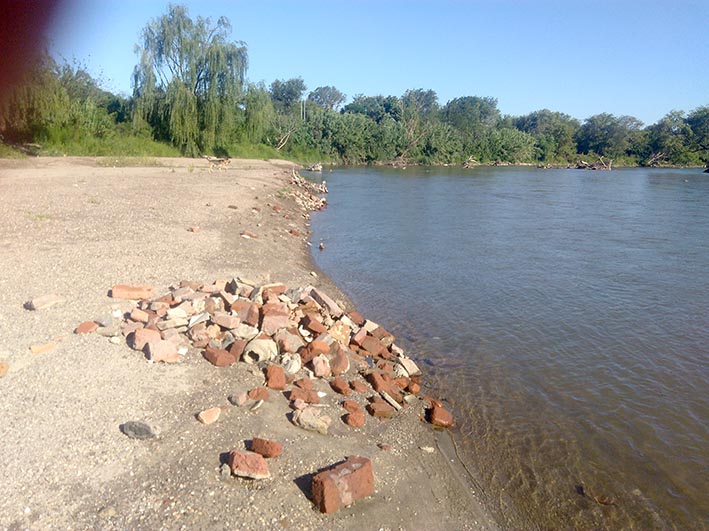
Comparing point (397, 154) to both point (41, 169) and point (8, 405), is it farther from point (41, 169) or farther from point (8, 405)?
point (8, 405)

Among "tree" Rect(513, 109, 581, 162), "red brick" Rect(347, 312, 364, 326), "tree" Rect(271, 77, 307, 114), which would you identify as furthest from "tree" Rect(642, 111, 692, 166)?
"red brick" Rect(347, 312, 364, 326)

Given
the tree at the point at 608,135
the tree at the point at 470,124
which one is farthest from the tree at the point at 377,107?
the tree at the point at 608,135

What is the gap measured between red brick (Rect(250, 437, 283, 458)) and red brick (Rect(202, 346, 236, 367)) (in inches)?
56.8

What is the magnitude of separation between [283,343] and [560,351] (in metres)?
4.16

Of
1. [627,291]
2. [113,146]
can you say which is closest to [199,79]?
[113,146]

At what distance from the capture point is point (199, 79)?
3647 cm

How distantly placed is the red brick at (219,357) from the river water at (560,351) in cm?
255

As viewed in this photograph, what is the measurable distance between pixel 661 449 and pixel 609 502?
1.19m

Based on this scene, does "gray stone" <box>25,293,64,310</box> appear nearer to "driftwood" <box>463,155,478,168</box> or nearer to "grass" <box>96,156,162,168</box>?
"grass" <box>96,156,162,168</box>

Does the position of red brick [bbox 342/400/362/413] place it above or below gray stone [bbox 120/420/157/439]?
below

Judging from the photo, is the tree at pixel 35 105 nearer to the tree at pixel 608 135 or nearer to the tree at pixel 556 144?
the tree at pixel 556 144

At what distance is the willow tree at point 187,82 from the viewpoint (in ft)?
116

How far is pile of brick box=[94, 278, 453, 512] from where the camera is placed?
17.5ft

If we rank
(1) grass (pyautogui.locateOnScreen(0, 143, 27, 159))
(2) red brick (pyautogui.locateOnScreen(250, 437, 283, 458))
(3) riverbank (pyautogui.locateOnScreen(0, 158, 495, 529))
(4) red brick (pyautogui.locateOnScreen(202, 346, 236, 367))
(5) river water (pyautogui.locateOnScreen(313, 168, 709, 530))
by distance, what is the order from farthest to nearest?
(1) grass (pyautogui.locateOnScreen(0, 143, 27, 159)) → (4) red brick (pyautogui.locateOnScreen(202, 346, 236, 367)) → (5) river water (pyautogui.locateOnScreen(313, 168, 709, 530)) → (2) red brick (pyautogui.locateOnScreen(250, 437, 283, 458)) → (3) riverbank (pyautogui.locateOnScreen(0, 158, 495, 529))
